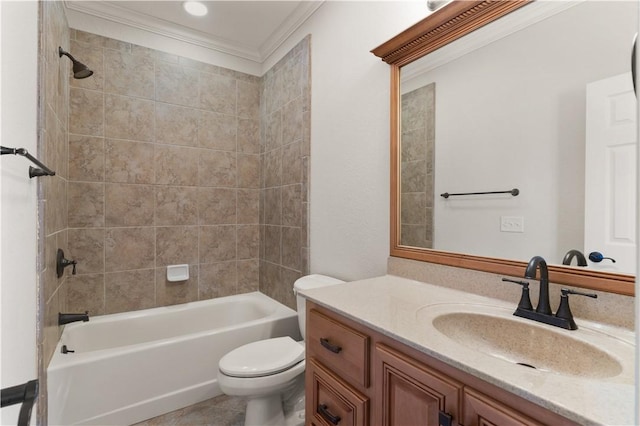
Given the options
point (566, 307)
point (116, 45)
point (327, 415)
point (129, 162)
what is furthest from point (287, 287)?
point (116, 45)

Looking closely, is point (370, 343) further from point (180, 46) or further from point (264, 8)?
point (180, 46)

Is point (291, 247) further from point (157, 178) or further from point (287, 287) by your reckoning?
point (157, 178)

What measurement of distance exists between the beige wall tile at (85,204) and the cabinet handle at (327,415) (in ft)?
6.86

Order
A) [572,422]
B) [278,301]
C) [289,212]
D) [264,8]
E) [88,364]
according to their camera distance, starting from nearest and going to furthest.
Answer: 1. [572,422]
2. [88,364]
3. [264,8]
4. [289,212]
5. [278,301]

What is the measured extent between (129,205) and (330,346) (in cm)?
207

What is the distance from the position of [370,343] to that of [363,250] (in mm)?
865

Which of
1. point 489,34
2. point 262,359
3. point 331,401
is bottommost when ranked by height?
point 262,359

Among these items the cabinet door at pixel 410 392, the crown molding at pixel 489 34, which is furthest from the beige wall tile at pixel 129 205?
the cabinet door at pixel 410 392

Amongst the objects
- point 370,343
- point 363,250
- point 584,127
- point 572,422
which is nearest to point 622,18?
point 584,127

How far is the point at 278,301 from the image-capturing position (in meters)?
2.59

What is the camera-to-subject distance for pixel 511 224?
1.09m

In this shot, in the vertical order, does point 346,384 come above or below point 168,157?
below

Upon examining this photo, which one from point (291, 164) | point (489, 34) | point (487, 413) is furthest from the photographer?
point (291, 164)

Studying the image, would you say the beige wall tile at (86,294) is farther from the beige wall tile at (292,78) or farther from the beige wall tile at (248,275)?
the beige wall tile at (292,78)
